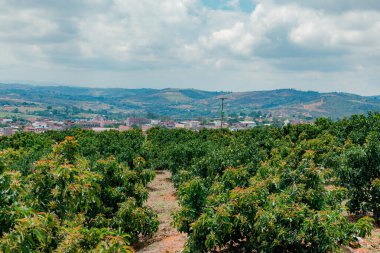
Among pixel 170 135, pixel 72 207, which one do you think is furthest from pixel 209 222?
pixel 170 135

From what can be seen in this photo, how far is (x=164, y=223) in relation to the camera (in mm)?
18328

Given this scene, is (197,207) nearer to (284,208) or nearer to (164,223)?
(284,208)

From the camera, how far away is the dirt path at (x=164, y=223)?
1410 centimetres

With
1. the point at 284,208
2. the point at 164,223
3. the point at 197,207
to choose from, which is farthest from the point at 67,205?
the point at 164,223

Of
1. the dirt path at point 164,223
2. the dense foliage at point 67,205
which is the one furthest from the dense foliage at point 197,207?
the dirt path at point 164,223

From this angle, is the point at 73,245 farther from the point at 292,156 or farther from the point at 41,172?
the point at 292,156

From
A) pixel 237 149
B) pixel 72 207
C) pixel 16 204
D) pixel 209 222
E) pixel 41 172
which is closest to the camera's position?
pixel 16 204

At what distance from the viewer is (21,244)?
5.39 meters

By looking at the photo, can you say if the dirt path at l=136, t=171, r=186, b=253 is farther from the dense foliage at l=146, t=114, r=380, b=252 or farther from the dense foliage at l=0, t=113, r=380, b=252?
the dense foliage at l=146, t=114, r=380, b=252

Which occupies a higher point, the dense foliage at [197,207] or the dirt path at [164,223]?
the dense foliage at [197,207]

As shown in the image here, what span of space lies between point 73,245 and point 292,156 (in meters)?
14.2

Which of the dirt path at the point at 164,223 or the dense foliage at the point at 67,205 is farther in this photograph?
the dirt path at the point at 164,223

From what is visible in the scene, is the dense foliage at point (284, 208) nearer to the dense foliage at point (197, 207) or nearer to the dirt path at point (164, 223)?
the dense foliage at point (197, 207)

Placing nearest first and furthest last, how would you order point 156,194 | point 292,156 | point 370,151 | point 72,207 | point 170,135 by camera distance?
point 72,207 < point 370,151 < point 292,156 < point 156,194 < point 170,135
